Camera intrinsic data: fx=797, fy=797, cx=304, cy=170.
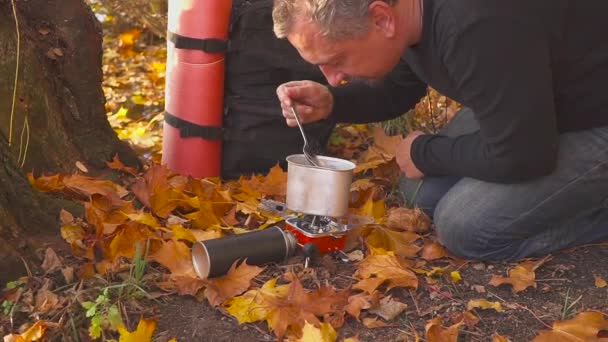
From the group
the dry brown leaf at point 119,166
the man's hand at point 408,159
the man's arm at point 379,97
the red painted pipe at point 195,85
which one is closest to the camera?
the man's hand at point 408,159

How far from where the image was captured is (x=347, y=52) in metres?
2.16

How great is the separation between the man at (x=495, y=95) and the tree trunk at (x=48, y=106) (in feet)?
2.68

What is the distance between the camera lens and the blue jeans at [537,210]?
2393 mm

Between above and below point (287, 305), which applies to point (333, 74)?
above

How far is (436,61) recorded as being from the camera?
228cm

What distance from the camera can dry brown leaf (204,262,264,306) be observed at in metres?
2.12

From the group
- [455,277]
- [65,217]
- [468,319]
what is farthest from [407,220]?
[65,217]

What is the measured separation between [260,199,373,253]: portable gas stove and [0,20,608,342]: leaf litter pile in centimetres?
5

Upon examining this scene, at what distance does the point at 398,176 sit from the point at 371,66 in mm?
996

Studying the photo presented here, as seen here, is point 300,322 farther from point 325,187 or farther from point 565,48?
point 565,48

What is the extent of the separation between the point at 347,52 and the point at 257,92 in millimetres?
1039

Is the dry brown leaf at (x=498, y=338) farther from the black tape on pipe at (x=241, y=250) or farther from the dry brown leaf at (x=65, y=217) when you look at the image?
the dry brown leaf at (x=65, y=217)

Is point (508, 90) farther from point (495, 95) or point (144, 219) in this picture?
point (144, 219)

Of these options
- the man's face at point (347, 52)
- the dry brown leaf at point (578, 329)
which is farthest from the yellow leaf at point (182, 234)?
the dry brown leaf at point (578, 329)
